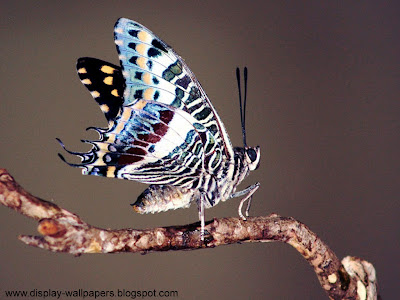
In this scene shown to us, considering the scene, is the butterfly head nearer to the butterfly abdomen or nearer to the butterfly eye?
the butterfly eye

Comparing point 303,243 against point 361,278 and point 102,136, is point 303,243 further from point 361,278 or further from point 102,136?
point 102,136

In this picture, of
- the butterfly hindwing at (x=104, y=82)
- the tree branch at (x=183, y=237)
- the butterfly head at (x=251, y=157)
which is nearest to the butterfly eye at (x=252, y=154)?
the butterfly head at (x=251, y=157)

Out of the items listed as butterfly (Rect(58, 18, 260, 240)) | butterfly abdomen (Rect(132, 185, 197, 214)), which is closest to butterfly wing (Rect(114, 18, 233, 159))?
butterfly (Rect(58, 18, 260, 240))

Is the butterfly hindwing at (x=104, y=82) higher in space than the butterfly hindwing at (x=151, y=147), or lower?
higher

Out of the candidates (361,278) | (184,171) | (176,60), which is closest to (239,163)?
(184,171)

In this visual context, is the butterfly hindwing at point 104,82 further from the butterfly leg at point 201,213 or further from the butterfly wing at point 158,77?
the butterfly leg at point 201,213
